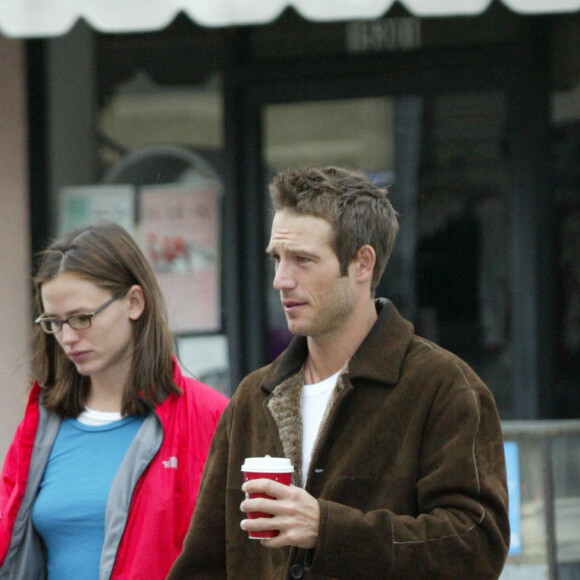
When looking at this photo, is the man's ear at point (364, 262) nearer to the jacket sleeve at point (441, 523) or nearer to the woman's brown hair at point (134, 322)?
the jacket sleeve at point (441, 523)

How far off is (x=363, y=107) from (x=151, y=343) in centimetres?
349

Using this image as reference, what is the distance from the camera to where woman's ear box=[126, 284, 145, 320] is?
10.7ft

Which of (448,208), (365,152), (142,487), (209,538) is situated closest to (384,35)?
(365,152)

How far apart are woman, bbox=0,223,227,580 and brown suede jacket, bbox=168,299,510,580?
38 cm

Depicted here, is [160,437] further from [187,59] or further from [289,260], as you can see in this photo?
[187,59]

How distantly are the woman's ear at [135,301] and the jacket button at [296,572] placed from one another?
44.4 inches

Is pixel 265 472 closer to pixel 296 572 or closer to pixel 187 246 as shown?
pixel 296 572

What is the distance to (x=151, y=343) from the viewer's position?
128 inches

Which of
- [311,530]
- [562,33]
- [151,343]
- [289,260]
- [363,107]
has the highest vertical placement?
[562,33]

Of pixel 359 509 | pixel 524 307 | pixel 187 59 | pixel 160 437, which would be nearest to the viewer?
pixel 359 509

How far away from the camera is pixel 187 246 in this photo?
6.63m

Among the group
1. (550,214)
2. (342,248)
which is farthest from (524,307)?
(342,248)

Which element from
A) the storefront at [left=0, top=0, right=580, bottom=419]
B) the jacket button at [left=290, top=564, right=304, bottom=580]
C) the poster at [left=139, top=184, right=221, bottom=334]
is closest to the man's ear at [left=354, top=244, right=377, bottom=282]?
the jacket button at [left=290, top=564, right=304, bottom=580]

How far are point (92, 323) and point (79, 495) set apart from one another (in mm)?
503
